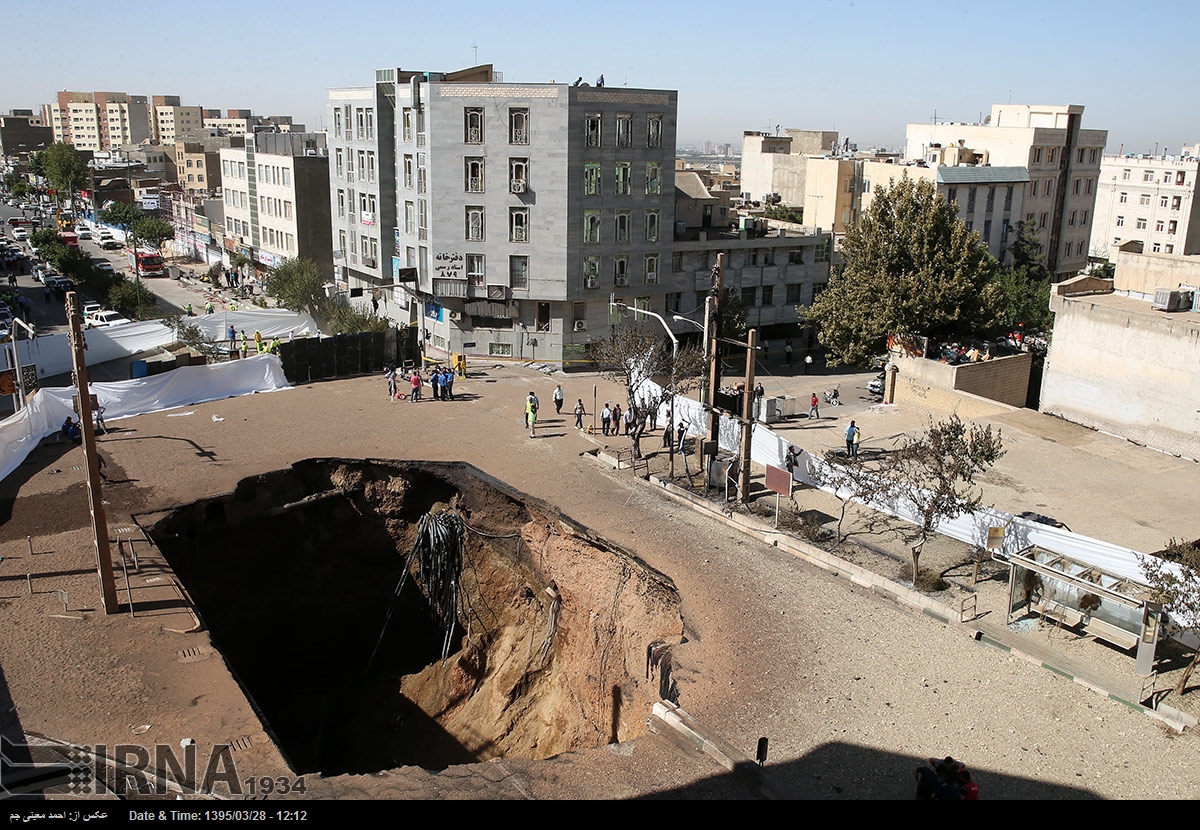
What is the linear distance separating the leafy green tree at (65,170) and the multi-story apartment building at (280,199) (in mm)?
55250

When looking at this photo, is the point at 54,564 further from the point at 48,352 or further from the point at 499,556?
the point at 48,352

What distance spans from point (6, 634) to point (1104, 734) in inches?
775

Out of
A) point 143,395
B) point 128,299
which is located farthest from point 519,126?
point 128,299

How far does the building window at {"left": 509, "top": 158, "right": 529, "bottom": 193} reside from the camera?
40.9m

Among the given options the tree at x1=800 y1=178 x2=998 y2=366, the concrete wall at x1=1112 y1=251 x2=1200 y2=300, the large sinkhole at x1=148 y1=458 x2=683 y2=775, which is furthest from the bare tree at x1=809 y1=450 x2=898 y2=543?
the concrete wall at x1=1112 y1=251 x2=1200 y2=300

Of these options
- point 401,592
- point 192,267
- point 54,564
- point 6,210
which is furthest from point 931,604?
point 6,210

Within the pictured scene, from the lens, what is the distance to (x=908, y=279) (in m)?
37.8

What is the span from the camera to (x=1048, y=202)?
212ft

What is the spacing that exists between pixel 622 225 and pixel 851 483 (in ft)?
72.9

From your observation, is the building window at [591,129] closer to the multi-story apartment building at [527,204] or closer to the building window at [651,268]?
the multi-story apartment building at [527,204]

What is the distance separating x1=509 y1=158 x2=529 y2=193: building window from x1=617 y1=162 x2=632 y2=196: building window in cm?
419

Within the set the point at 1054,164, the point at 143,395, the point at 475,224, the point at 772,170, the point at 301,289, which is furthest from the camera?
the point at 772,170

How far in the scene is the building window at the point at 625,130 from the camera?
41.5 metres

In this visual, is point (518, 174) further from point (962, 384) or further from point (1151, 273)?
point (1151, 273)
